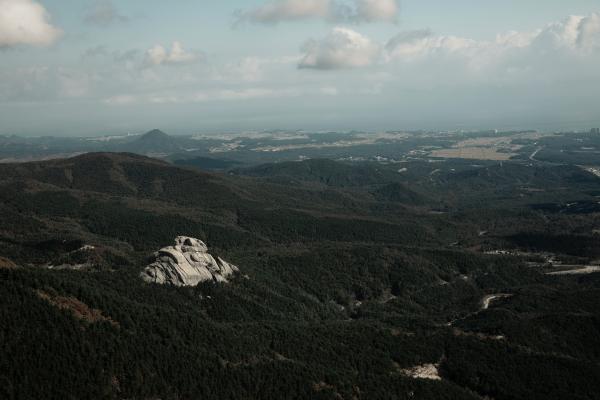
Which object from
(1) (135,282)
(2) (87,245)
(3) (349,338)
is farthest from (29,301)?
(2) (87,245)

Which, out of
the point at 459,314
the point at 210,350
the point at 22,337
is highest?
the point at 22,337

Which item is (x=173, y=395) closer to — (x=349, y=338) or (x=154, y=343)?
(x=154, y=343)

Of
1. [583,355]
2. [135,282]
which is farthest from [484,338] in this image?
[135,282]

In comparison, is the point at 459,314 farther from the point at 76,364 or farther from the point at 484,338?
the point at 76,364

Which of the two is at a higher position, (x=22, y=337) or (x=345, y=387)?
(x=22, y=337)

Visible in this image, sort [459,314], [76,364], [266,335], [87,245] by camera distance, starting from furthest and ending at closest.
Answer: [87,245] < [459,314] < [266,335] < [76,364]

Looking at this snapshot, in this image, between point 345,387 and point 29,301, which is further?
point 345,387

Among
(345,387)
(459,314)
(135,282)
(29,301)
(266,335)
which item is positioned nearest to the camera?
(29,301)
